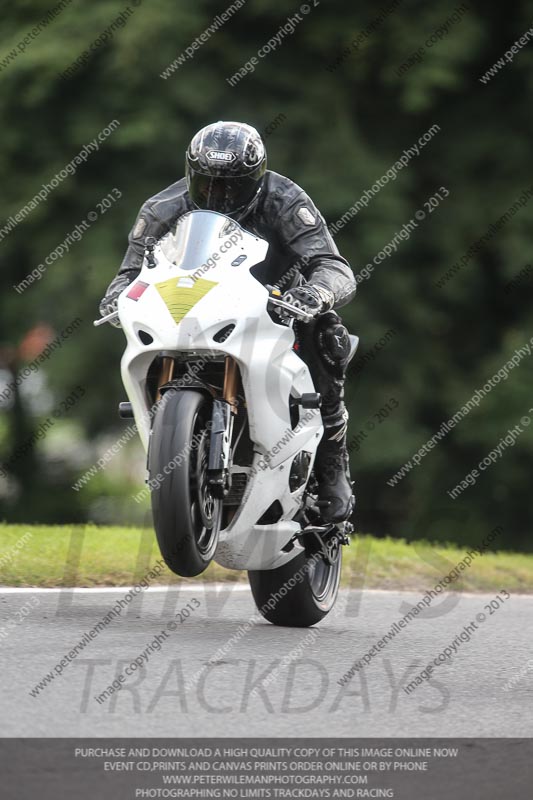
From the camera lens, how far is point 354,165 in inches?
515

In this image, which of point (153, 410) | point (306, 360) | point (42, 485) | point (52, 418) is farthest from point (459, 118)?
point (153, 410)

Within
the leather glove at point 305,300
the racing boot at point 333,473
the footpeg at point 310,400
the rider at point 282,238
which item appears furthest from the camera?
the racing boot at point 333,473

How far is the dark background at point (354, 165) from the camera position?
1287cm

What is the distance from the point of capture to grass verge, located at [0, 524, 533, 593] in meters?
7.64

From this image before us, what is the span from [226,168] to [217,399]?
112 centimetres

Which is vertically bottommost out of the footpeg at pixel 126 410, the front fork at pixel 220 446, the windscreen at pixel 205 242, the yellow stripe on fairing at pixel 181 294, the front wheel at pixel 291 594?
the front wheel at pixel 291 594

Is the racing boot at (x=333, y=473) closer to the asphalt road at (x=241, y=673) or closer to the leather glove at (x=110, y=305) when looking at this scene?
the asphalt road at (x=241, y=673)

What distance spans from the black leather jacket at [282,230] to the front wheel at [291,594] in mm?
1229

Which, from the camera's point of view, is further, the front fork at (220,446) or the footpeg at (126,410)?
the footpeg at (126,410)

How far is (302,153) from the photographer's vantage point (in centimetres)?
1312

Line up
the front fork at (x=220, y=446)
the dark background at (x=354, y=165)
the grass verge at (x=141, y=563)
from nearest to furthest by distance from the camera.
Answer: the front fork at (x=220, y=446), the grass verge at (x=141, y=563), the dark background at (x=354, y=165)

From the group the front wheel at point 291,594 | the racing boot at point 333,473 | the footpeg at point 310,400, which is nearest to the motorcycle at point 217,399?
the footpeg at point 310,400

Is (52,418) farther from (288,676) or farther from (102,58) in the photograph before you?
(288,676)

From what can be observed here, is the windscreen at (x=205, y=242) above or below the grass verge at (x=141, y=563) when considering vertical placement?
above
